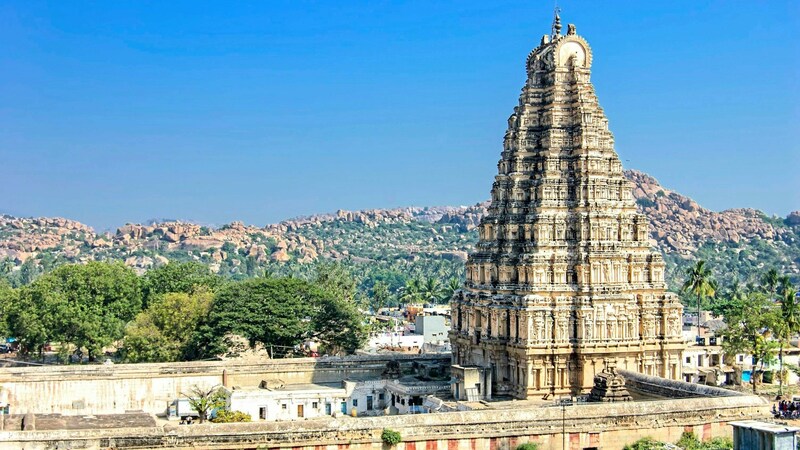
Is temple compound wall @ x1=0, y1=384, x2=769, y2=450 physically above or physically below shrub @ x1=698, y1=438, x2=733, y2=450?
above

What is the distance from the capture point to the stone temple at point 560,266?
1613 inches

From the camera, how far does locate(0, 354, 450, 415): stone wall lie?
43.6 meters

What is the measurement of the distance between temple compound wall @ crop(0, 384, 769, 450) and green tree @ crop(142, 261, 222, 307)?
106 ft

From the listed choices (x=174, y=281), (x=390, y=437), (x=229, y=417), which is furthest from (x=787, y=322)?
(x=174, y=281)

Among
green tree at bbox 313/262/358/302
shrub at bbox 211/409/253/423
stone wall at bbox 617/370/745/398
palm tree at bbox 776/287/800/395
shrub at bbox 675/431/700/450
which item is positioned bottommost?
shrub at bbox 675/431/700/450

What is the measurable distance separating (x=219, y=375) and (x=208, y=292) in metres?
13.1

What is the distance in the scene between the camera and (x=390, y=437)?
103 ft

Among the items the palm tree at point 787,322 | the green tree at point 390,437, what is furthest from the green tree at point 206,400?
the palm tree at point 787,322

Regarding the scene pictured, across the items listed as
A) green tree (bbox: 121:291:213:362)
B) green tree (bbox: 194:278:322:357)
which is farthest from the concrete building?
green tree (bbox: 121:291:213:362)

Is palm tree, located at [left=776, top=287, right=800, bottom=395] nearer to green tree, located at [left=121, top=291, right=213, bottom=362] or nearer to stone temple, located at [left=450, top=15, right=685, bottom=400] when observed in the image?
stone temple, located at [left=450, top=15, right=685, bottom=400]

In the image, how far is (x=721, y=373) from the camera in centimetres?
5341

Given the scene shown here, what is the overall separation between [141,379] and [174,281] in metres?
19.5

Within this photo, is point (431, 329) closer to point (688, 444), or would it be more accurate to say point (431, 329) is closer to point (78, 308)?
point (78, 308)

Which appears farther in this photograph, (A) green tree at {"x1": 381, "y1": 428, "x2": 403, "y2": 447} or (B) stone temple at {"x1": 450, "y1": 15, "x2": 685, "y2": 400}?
(B) stone temple at {"x1": 450, "y1": 15, "x2": 685, "y2": 400}
